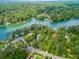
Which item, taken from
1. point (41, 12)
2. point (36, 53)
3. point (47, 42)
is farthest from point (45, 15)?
point (36, 53)

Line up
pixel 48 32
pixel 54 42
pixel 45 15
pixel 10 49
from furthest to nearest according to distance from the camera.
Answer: pixel 45 15 → pixel 48 32 → pixel 54 42 → pixel 10 49

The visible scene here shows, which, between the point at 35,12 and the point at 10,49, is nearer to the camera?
the point at 10,49

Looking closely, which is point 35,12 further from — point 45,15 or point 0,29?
point 0,29

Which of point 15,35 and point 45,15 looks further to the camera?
point 45,15

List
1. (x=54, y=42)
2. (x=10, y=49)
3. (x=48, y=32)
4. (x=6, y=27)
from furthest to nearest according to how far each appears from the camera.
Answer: (x=6, y=27) → (x=48, y=32) → (x=54, y=42) → (x=10, y=49)

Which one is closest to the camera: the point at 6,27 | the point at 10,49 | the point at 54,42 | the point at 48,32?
the point at 10,49

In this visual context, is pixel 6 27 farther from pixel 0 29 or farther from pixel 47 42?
pixel 47 42

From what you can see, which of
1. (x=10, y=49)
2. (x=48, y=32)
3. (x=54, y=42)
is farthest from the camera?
(x=48, y=32)

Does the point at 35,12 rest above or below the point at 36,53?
above

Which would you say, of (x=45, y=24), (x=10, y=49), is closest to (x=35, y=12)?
(x=45, y=24)
